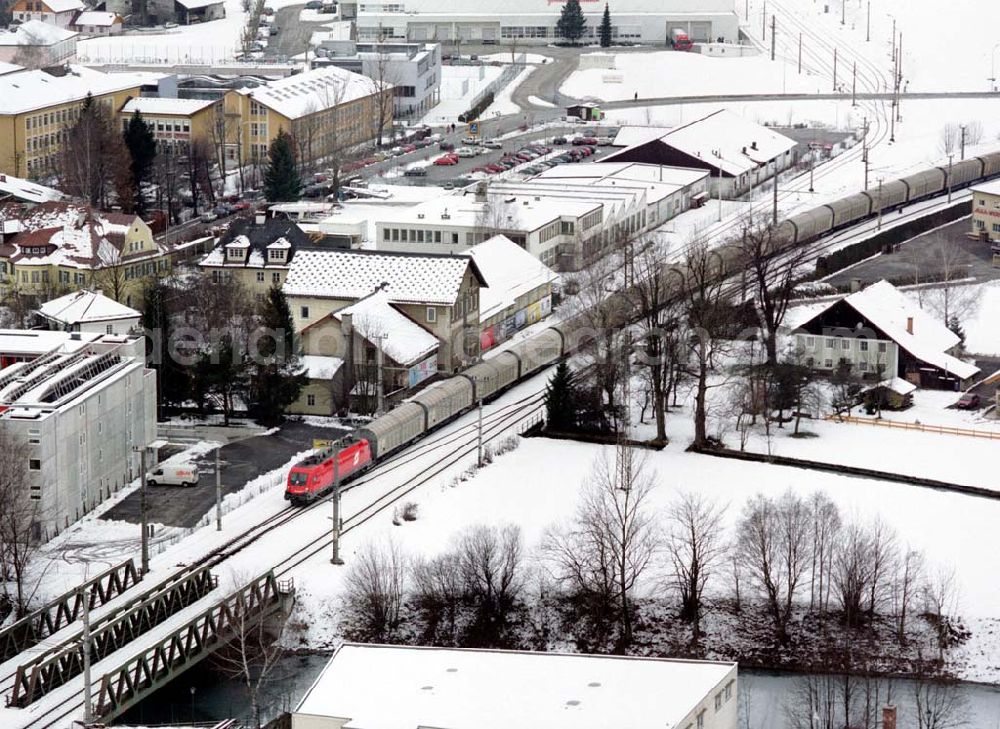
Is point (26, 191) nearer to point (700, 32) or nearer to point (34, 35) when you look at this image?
point (34, 35)

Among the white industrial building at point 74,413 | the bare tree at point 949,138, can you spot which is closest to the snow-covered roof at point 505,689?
the white industrial building at point 74,413

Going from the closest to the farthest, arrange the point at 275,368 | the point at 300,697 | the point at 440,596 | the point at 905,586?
the point at 300,697, the point at 905,586, the point at 440,596, the point at 275,368

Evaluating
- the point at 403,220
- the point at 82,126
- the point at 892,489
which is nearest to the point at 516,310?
the point at 403,220

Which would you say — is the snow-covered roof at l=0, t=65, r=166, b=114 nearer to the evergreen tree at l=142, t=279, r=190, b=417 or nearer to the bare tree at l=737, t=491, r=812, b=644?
the evergreen tree at l=142, t=279, r=190, b=417

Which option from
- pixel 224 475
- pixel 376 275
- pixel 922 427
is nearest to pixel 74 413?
pixel 224 475

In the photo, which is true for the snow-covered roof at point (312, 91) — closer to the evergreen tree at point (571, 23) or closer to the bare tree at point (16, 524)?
the evergreen tree at point (571, 23)

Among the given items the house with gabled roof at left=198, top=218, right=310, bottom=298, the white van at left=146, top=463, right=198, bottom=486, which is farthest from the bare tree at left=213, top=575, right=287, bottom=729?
the house with gabled roof at left=198, top=218, right=310, bottom=298
